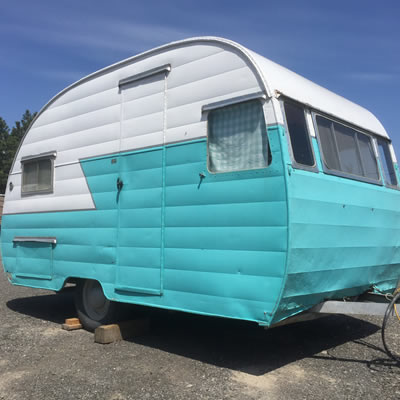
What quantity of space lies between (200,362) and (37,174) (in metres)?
3.80

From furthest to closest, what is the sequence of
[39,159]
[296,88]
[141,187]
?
1. [39,159]
2. [141,187]
3. [296,88]

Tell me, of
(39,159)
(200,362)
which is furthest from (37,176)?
(200,362)

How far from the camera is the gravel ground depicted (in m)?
4.16

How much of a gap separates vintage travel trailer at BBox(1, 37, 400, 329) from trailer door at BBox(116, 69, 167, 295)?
2 cm

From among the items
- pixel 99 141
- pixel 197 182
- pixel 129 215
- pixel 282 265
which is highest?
pixel 99 141

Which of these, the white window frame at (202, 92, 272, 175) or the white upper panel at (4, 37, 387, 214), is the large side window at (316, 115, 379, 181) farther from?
the white window frame at (202, 92, 272, 175)

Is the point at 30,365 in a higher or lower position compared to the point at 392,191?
lower

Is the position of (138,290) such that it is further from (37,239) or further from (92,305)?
(37,239)

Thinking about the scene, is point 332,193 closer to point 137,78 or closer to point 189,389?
point 189,389

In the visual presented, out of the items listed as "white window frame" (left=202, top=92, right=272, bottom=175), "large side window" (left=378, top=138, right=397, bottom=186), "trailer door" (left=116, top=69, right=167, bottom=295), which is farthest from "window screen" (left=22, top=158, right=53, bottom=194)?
"large side window" (left=378, top=138, right=397, bottom=186)

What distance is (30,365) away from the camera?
191 inches

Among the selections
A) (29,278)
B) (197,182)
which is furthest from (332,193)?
(29,278)

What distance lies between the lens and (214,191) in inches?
179

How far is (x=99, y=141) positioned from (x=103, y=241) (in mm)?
1295
